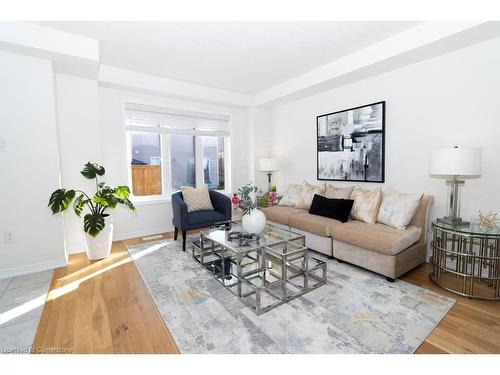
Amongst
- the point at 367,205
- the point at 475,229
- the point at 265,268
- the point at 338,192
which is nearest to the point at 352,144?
the point at 338,192

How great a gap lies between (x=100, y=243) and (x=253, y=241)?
199 centimetres

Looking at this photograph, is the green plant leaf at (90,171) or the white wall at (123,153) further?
the white wall at (123,153)

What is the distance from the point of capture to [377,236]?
250cm

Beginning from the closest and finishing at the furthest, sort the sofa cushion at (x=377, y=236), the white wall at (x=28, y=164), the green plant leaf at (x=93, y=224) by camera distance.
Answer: the sofa cushion at (x=377, y=236) < the white wall at (x=28, y=164) < the green plant leaf at (x=93, y=224)

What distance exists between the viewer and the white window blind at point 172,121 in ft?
13.2

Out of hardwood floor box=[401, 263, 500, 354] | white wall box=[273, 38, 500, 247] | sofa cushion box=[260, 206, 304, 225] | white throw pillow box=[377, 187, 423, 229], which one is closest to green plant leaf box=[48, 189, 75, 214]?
sofa cushion box=[260, 206, 304, 225]

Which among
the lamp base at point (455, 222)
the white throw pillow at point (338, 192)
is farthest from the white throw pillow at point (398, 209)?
the white throw pillow at point (338, 192)

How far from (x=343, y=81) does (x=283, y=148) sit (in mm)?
1775

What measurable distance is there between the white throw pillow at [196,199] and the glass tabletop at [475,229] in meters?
3.00

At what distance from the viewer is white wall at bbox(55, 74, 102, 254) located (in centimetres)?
317

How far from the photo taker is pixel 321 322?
1847mm

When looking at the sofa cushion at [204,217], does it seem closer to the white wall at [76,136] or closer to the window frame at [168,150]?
the window frame at [168,150]
